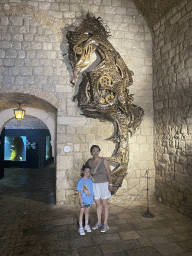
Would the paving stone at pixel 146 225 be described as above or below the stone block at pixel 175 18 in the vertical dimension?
below

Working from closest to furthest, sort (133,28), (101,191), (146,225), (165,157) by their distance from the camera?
1. (101,191)
2. (146,225)
3. (165,157)
4. (133,28)

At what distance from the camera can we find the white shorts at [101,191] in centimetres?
316

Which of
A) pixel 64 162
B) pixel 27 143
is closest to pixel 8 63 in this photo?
pixel 64 162

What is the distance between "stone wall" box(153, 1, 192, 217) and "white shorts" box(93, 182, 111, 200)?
173 centimetres

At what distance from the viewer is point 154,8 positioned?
180 inches

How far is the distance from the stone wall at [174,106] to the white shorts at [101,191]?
173cm

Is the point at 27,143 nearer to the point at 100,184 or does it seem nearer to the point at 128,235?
the point at 100,184

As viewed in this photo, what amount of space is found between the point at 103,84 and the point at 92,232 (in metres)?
2.99

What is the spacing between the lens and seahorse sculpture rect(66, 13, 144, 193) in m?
4.31

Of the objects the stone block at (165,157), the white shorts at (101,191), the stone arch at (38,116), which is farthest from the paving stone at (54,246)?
the stone arch at (38,116)

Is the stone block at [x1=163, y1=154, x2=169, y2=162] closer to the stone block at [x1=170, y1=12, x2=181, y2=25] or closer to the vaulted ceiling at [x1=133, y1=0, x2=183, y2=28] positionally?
the stone block at [x1=170, y1=12, x2=181, y2=25]

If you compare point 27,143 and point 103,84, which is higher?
point 103,84

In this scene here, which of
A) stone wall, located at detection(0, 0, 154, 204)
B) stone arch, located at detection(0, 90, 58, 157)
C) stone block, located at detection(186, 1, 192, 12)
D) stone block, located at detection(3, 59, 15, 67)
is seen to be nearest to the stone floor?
stone wall, located at detection(0, 0, 154, 204)

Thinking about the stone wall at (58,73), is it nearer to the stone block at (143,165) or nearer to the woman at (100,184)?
the stone block at (143,165)
